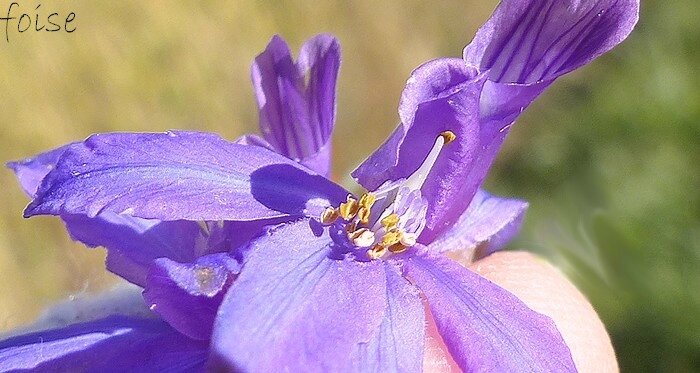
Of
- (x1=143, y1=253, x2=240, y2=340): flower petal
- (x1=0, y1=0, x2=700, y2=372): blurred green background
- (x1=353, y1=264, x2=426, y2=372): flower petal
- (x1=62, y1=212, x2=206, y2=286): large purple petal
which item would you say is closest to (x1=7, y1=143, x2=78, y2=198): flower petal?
(x1=62, y1=212, x2=206, y2=286): large purple petal

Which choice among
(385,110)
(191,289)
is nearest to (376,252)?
(191,289)

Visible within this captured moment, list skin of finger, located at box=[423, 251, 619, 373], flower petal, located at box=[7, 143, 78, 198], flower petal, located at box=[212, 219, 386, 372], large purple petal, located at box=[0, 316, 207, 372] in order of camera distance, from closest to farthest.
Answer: flower petal, located at box=[212, 219, 386, 372]
large purple petal, located at box=[0, 316, 207, 372]
flower petal, located at box=[7, 143, 78, 198]
skin of finger, located at box=[423, 251, 619, 373]

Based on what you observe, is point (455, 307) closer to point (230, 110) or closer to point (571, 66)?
point (571, 66)

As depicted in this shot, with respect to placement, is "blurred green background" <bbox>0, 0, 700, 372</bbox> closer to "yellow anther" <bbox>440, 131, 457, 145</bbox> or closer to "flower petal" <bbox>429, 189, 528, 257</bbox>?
"flower petal" <bbox>429, 189, 528, 257</bbox>

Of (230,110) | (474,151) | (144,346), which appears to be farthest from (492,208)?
(230,110)

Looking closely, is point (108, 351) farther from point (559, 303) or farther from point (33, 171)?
point (559, 303)

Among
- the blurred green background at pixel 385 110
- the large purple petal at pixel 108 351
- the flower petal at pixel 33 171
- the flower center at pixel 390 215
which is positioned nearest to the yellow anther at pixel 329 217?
the flower center at pixel 390 215
